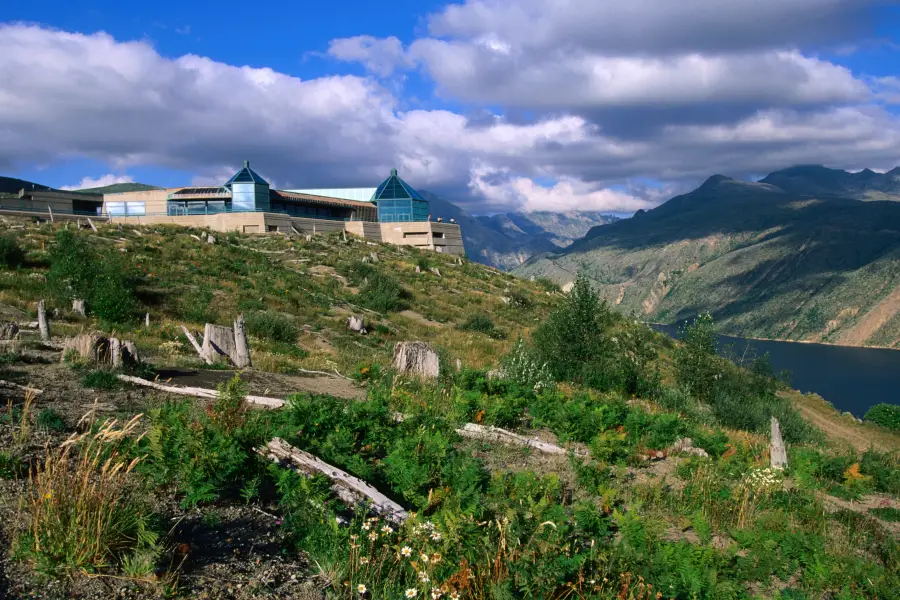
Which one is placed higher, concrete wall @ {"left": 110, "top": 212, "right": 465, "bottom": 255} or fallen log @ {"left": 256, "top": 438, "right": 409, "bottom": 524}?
concrete wall @ {"left": 110, "top": 212, "right": 465, "bottom": 255}

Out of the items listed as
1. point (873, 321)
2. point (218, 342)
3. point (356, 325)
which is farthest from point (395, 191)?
point (873, 321)

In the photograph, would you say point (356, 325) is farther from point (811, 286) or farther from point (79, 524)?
point (811, 286)

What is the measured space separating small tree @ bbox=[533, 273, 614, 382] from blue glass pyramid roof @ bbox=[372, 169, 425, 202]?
42.4m

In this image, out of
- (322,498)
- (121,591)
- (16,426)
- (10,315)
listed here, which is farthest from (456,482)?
(10,315)

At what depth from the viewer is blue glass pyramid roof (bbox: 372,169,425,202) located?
61844 mm

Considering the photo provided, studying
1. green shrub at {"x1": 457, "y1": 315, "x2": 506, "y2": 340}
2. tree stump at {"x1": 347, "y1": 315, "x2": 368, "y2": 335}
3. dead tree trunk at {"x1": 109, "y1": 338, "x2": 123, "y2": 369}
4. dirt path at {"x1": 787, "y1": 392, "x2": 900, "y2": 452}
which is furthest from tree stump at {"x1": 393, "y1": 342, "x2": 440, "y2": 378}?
dirt path at {"x1": 787, "y1": 392, "x2": 900, "y2": 452}

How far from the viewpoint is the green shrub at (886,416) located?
1213 inches

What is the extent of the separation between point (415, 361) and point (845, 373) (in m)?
78.8

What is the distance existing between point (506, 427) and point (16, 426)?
19.2 feet

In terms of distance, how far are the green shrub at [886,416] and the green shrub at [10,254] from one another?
127 feet

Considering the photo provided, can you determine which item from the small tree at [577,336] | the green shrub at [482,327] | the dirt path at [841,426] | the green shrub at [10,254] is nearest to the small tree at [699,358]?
the small tree at [577,336]

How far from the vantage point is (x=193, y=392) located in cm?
809

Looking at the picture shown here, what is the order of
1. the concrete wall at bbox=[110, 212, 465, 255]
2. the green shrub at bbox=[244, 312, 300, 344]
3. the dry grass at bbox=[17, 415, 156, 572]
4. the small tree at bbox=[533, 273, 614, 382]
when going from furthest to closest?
the concrete wall at bbox=[110, 212, 465, 255]
the small tree at bbox=[533, 273, 614, 382]
the green shrub at bbox=[244, 312, 300, 344]
the dry grass at bbox=[17, 415, 156, 572]

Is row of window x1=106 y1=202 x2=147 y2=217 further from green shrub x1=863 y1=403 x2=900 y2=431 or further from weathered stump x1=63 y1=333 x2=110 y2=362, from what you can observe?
green shrub x1=863 y1=403 x2=900 y2=431
